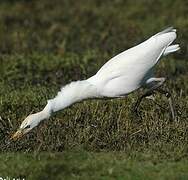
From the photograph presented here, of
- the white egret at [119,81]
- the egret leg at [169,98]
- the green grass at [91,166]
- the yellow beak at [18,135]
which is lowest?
the egret leg at [169,98]

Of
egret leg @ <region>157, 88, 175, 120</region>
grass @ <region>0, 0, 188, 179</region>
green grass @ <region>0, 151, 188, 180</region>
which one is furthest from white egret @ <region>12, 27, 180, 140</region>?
green grass @ <region>0, 151, 188, 180</region>

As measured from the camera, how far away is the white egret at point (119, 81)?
8156 mm

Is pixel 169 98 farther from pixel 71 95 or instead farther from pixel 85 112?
pixel 71 95

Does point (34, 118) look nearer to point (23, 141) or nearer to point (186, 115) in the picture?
point (23, 141)

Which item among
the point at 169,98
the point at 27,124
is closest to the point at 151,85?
the point at 169,98

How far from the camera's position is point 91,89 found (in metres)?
8.35

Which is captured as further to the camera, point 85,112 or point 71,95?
point 85,112

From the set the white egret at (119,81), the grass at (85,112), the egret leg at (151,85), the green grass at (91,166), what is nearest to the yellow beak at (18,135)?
the white egret at (119,81)

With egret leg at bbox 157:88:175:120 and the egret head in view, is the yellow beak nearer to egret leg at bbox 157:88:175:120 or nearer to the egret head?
the egret head

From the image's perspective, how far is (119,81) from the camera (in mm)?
8500

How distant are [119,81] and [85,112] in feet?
2.65

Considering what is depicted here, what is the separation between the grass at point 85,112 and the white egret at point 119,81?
31 cm

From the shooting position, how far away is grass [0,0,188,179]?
24.3ft

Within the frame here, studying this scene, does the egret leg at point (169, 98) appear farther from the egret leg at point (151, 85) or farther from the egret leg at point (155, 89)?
the egret leg at point (151, 85)
